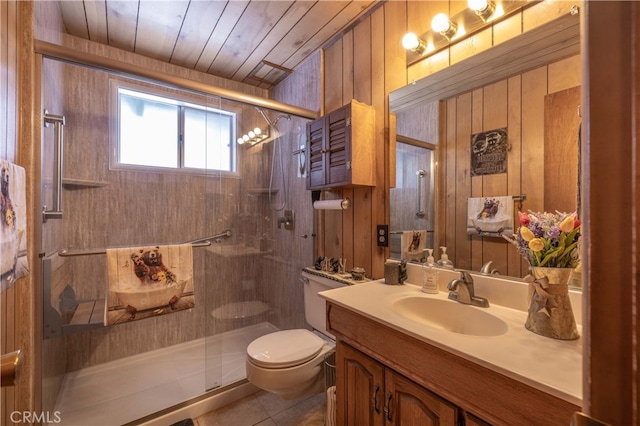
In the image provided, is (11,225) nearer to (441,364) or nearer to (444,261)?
(441,364)

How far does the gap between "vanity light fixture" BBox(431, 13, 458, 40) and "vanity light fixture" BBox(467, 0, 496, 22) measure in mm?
98

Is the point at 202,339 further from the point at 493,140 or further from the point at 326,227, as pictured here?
the point at 493,140

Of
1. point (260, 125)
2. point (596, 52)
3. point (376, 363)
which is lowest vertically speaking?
point (376, 363)

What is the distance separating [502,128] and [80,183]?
256 cm

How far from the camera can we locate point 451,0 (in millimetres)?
1272

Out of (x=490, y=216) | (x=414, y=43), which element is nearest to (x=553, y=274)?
(x=490, y=216)

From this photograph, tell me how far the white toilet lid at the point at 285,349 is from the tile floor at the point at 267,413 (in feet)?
1.52

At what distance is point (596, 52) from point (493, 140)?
964 mm

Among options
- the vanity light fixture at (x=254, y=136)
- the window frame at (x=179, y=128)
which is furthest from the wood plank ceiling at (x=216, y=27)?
the vanity light fixture at (x=254, y=136)

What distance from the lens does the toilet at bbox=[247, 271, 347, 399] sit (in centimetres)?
137

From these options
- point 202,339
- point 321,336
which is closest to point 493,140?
point 321,336

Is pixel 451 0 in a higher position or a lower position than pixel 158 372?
higher

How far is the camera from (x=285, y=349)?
149 centimetres

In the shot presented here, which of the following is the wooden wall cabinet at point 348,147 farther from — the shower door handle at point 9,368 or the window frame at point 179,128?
the shower door handle at point 9,368
